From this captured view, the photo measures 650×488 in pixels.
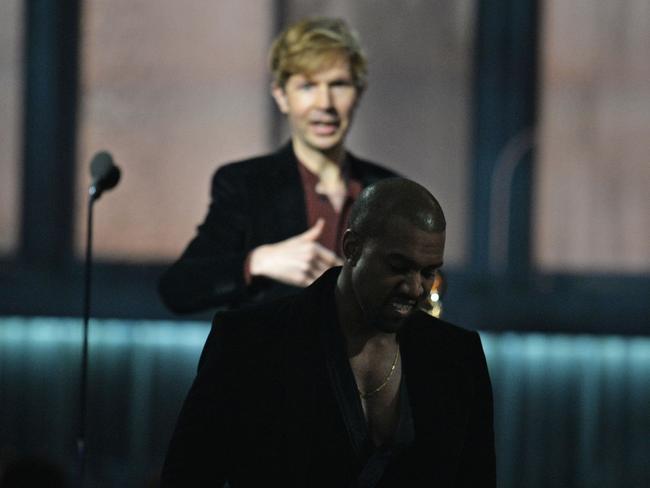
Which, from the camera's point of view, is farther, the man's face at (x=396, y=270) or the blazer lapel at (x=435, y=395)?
the blazer lapel at (x=435, y=395)

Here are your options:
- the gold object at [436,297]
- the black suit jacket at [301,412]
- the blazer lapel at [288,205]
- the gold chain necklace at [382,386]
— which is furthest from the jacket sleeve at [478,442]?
the blazer lapel at [288,205]

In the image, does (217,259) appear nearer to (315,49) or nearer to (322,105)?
(322,105)

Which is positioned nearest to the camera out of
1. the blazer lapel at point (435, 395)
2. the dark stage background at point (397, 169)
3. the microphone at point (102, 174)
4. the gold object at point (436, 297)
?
the blazer lapel at point (435, 395)

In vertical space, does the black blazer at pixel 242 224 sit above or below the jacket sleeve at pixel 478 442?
above

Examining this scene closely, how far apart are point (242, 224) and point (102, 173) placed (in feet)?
1.19

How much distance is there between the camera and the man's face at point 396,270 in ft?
10.4

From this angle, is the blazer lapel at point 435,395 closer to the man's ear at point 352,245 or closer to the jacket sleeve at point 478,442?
the jacket sleeve at point 478,442

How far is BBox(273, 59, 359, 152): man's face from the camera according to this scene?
4.57 meters

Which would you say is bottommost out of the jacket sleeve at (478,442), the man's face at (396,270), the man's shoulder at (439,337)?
the jacket sleeve at (478,442)

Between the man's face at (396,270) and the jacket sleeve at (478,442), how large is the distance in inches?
9.1

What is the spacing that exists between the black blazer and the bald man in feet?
3.57

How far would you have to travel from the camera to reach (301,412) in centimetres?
327

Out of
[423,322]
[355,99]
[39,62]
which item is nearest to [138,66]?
[39,62]

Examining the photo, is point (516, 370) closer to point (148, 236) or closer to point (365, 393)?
point (148, 236)
